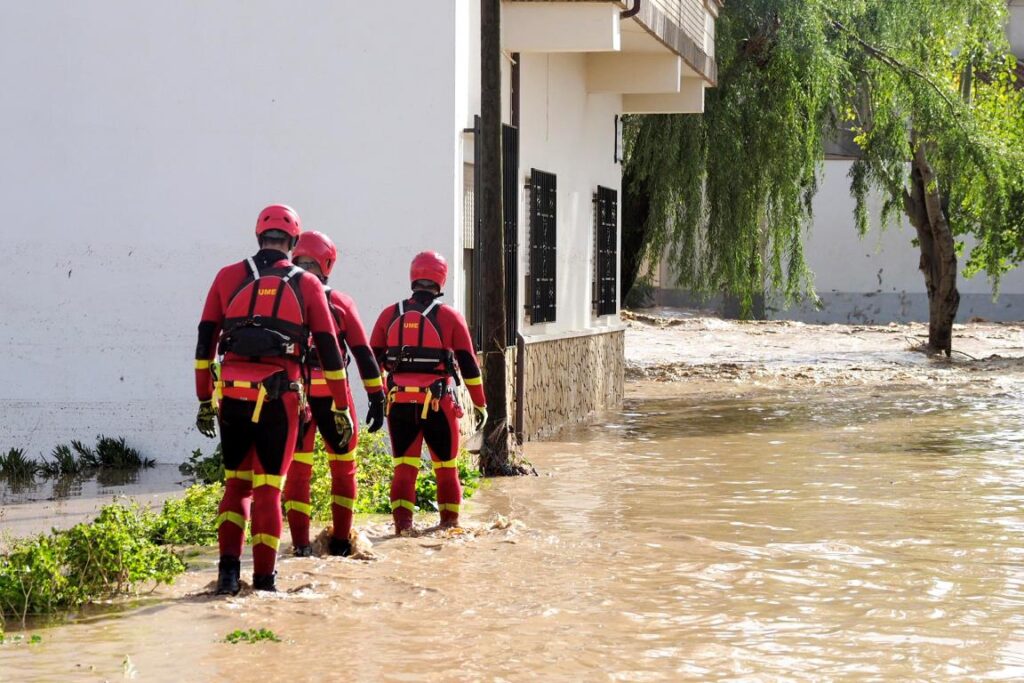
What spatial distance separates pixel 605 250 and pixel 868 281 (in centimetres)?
2198

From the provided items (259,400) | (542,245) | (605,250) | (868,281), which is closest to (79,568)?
(259,400)

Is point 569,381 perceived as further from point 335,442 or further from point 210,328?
point 210,328

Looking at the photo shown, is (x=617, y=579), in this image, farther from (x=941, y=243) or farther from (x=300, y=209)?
(x=941, y=243)

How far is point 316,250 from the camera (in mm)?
8367

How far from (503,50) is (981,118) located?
545 inches

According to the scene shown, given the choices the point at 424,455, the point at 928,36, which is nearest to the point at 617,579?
the point at 424,455

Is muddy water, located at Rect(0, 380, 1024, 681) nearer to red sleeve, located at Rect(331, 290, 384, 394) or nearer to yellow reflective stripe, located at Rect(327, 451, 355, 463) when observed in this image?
yellow reflective stripe, located at Rect(327, 451, 355, 463)

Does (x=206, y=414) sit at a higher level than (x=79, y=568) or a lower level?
higher

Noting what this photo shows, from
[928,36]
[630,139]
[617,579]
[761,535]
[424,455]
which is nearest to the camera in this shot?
[617,579]

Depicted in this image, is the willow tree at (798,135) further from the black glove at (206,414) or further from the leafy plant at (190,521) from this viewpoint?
the black glove at (206,414)

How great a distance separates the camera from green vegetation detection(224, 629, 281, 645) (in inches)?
263

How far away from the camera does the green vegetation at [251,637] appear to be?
21.9 ft

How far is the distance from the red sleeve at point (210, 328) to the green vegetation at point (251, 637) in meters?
1.44

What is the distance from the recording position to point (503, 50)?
567 inches
